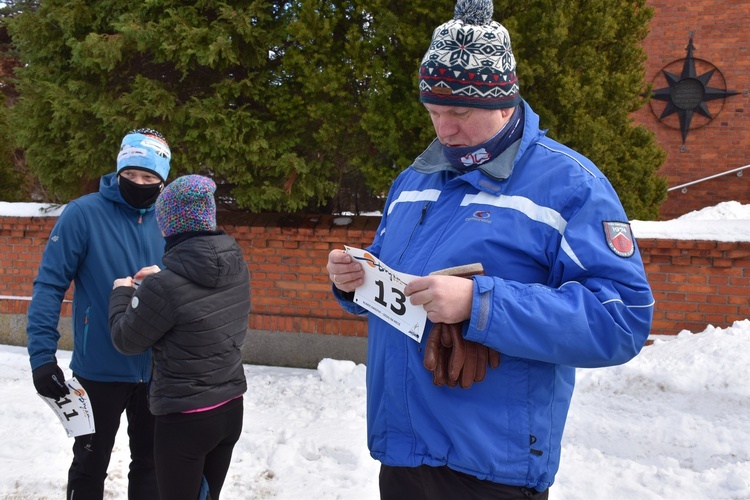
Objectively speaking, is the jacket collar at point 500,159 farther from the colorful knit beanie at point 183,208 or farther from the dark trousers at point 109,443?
the dark trousers at point 109,443

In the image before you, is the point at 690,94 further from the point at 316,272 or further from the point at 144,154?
the point at 144,154

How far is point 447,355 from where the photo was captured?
5.56 ft

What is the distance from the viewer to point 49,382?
287 centimetres

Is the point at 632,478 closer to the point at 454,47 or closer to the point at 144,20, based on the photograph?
the point at 454,47

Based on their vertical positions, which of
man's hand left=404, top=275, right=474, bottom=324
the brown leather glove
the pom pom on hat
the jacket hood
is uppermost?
the pom pom on hat

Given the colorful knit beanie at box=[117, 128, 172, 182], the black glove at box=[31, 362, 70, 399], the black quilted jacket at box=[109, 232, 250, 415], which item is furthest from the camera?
the colorful knit beanie at box=[117, 128, 172, 182]

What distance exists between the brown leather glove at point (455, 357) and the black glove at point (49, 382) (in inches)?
79.0

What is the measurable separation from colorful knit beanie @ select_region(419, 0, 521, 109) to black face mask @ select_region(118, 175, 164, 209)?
1874 millimetres

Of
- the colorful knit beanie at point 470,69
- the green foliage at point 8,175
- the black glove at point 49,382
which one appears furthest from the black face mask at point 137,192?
the green foliage at point 8,175

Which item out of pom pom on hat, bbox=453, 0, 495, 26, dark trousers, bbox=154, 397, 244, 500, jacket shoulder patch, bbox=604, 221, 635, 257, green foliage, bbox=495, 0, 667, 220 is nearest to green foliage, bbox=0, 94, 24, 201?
green foliage, bbox=495, 0, 667, 220

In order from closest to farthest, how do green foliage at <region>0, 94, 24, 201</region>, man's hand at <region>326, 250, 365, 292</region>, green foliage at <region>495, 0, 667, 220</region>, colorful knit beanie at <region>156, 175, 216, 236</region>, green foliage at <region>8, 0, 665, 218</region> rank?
man's hand at <region>326, 250, 365, 292</region>, colorful knit beanie at <region>156, 175, 216, 236</region>, green foliage at <region>495, 0, 667, 220</region>, green foliage at <region>8, 0, 665, 218</region>, green foliage at <region>0, 94, 24, 201</region>

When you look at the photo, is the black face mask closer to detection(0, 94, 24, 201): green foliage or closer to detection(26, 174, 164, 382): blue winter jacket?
detection(26, 174, 164, 382): blue winter jacket

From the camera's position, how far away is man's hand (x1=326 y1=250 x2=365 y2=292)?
2.01 meters

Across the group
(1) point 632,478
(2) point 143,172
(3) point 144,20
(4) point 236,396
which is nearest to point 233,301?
(4) point 236,396
